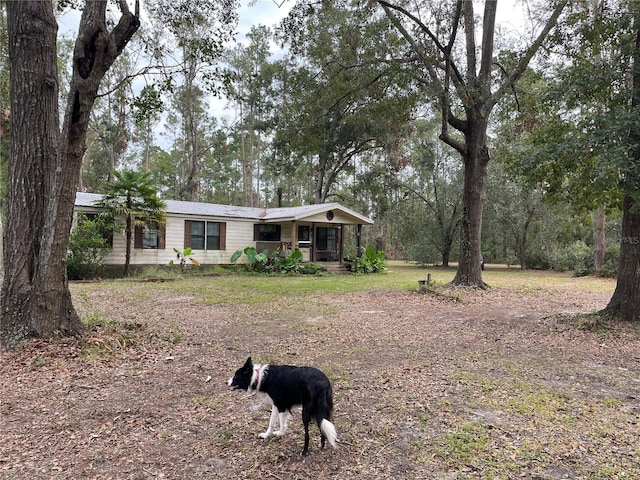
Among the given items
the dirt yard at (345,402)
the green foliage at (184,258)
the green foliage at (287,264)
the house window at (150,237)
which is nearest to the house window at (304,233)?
the green foliage at (287,264)

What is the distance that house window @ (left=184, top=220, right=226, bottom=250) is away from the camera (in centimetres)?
1673

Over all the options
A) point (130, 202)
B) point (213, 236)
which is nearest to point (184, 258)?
point (213, 236)

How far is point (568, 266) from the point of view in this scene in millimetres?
20344

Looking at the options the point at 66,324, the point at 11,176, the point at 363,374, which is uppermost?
the point at 11,176

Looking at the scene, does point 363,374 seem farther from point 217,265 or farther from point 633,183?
point 217,265

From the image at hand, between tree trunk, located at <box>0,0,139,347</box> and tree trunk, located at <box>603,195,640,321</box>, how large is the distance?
27.2ft

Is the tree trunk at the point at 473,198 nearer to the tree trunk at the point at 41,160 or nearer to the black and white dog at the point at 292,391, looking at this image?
the tree trunk at the point at 41,160

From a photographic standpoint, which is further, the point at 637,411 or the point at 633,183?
the point at 633,183

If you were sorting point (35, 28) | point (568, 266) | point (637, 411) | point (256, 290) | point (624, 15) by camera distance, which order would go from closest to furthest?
point (637, 411)
point (35, 28)
point (624, 15)
point (256, 290)
point (568, 266)

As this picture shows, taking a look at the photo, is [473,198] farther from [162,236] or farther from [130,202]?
[162,236]

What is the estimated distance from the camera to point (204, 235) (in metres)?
17.2

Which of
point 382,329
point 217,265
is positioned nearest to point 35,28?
point 382,329

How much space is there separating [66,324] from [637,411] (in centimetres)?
633

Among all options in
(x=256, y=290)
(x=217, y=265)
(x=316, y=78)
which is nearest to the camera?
(x=256, y=290)
